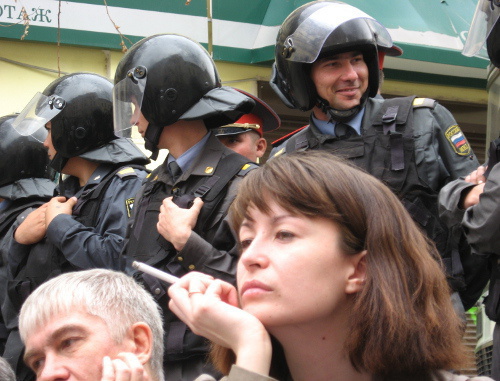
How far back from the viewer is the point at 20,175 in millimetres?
5945

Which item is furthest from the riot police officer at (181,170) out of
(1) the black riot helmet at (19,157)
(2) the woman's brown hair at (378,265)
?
(1) the black riot helmet at (19,157)

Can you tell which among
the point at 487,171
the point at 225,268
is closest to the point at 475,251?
the point at 487,171

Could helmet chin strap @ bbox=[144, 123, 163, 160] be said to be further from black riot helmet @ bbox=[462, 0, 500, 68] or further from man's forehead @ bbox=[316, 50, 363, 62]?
black riot helmet @ bbox=[462, 0, 500, 68]

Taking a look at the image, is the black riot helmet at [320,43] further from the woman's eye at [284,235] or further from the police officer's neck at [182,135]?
the woman's eye at [284,235]

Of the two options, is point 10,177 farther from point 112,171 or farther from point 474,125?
point 474,125

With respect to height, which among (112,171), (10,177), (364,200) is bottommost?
(10,177)

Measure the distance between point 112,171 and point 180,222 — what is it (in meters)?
1.34

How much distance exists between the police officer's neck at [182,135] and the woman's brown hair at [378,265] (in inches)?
71.5

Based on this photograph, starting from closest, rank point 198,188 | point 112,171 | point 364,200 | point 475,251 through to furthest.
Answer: point 364,200 < point 475,251 < point 198,188 < point 112,171

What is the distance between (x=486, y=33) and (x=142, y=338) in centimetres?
201

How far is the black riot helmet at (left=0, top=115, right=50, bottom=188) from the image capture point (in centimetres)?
593

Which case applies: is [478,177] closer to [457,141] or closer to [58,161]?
[457,141]

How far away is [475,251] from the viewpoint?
3.26m

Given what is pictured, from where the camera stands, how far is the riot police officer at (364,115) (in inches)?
150
